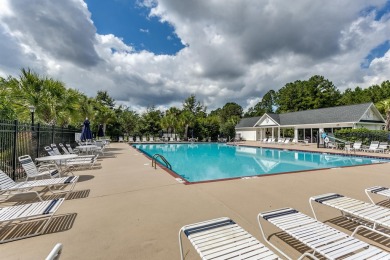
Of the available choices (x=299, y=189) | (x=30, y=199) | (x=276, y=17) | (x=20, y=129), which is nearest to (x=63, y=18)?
(x=20, y=129)

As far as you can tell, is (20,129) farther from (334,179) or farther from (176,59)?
(176,59)

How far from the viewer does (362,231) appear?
116 inches

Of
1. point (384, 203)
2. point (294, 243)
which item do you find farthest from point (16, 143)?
point (384, 203)

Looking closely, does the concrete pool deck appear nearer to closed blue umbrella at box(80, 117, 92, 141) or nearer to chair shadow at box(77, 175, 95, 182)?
chair shadow at box(77, 175, 95, 182)

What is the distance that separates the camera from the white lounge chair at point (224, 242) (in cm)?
171

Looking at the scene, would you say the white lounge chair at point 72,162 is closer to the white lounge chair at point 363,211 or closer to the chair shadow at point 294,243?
the chair shadow at point 294,243

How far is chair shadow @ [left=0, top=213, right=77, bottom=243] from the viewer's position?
2869 mm

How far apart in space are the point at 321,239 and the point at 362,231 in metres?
1.55

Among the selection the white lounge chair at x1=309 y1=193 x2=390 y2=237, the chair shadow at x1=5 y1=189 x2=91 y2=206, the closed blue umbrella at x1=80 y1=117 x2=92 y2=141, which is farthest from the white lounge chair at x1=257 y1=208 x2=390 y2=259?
the closed blue umbrella at x1=80 y1=117 x2=92 y2=141

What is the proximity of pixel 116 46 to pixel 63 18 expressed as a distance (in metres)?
4.70

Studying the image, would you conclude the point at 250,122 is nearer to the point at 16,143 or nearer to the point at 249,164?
the point at 249,164

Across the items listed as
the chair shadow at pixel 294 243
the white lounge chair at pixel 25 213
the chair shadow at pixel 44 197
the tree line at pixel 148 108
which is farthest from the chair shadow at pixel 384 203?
the tree line at pixel 148 108

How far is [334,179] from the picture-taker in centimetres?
621

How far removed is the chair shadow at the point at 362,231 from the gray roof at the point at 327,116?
21318mm
